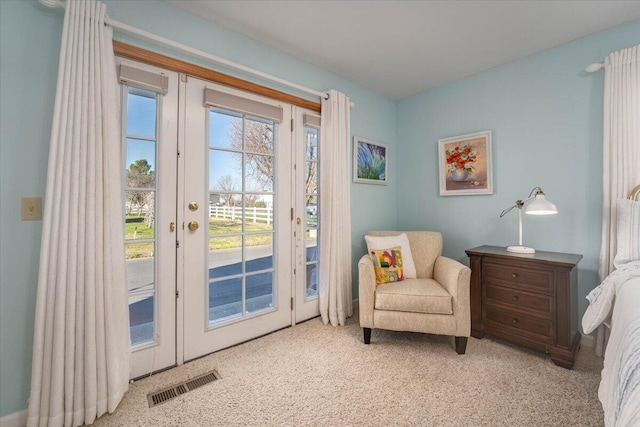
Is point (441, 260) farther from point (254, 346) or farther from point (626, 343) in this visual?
point (254, 346)

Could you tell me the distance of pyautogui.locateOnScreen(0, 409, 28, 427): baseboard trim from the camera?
4.60 ft

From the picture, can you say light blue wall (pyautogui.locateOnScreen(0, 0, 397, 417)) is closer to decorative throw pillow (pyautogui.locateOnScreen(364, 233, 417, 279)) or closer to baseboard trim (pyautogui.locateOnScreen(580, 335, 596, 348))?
decorative throw pillow (pyautogui.locateOnScreen(364, 233, 417, 279))

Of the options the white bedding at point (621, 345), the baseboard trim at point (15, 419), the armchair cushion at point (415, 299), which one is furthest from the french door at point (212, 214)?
the white bedding at point (621, 345)

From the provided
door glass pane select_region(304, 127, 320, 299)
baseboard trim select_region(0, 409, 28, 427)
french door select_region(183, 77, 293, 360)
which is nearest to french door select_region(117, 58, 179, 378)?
french door select_region(183, 77, 293, 360)

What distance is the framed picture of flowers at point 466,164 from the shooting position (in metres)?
2.80

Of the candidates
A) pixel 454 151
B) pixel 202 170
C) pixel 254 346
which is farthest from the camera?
pixel 454 151

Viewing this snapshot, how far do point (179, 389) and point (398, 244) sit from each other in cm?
205

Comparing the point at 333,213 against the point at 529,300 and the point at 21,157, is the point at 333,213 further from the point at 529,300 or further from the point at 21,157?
the point at 21,157

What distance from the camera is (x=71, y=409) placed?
1.42 meters

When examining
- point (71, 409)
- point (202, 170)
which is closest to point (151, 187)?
point (202, 170)

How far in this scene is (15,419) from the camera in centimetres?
143

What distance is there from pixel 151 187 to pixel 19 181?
605 mm

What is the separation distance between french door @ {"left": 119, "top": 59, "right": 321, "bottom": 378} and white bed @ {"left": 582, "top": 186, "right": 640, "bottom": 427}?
205cm

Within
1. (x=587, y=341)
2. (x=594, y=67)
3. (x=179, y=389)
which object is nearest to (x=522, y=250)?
(x=587, y=341)
